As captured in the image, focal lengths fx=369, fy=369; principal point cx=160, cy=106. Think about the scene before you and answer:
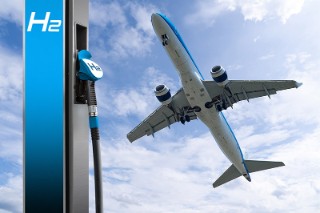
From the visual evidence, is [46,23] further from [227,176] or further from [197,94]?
[227,176]

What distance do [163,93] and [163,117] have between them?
2.06 m

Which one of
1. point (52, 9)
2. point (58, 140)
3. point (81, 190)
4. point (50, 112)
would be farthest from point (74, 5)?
point (81, 190)

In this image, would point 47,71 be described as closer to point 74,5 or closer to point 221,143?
point 74,5

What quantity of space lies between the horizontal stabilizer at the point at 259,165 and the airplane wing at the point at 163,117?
5.15 metres

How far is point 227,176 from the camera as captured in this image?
2434 cm

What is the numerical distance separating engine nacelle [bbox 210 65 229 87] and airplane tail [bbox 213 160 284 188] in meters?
6.95

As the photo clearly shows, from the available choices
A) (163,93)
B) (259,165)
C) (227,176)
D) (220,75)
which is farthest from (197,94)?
(227,176)

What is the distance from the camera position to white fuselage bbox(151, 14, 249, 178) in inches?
655

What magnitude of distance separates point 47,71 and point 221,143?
17.5m

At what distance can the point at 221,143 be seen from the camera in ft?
61.6

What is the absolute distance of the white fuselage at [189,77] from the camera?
54.6ft

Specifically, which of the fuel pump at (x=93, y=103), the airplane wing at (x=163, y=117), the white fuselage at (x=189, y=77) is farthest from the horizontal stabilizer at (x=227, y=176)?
the fuel pump at (x=93, y=103)

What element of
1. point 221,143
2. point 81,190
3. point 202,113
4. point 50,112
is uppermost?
point 202,113

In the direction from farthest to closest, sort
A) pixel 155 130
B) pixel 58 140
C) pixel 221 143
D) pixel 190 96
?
pixel 155 130
pixel 221 143
pixel 190 96
pixel 58 140
